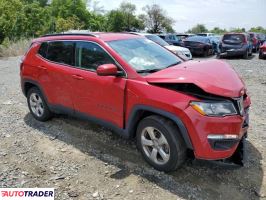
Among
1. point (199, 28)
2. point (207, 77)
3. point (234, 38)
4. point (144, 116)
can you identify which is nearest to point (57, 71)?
point (144, 116)

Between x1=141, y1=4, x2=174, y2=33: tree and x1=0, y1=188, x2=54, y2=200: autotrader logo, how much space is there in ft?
190

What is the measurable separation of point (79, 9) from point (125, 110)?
2557 inches

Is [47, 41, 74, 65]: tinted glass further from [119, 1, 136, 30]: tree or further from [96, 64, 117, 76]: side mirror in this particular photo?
[119, 1, 136, 30]: tree

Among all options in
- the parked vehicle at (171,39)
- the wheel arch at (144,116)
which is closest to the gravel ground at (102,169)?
the wheel arch at (144,116)

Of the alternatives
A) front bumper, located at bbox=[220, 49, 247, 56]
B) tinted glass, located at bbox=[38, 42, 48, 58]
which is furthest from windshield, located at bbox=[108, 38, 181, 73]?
front bumper, located at bbox=[220, 49, 247, 56]

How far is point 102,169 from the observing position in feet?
13.8

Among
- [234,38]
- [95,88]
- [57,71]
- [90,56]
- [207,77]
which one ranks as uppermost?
[234,38]

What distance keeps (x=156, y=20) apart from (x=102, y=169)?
2294 inches

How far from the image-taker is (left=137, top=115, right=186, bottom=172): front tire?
148 inches

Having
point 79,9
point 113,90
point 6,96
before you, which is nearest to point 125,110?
point 113,90

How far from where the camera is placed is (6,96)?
8.16 m

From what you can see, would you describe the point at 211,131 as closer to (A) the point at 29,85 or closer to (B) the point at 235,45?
(A) the point at 29,85

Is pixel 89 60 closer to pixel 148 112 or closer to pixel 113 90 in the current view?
pixel 113 90

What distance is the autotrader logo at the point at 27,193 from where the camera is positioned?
371cm
